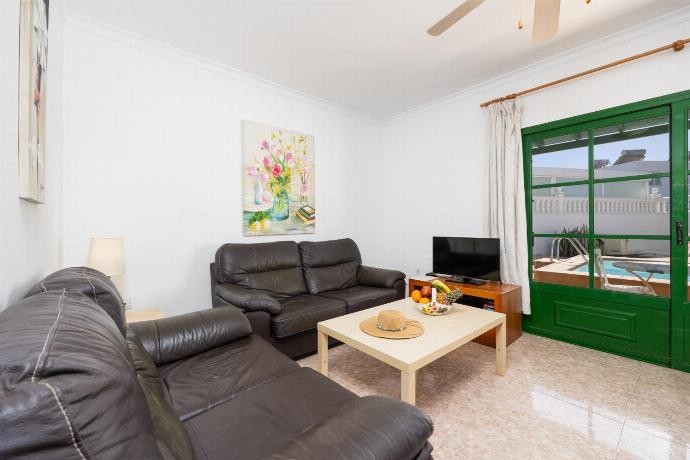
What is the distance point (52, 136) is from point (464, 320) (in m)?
2.95

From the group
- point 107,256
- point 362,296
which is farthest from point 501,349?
point 107,256

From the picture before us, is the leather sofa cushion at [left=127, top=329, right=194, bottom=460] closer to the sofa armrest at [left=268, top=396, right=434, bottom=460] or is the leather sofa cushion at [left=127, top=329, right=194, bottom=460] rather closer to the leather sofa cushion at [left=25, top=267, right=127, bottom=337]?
the leather sofa cushion at [left=25, top=267, right=127, bottom=337]

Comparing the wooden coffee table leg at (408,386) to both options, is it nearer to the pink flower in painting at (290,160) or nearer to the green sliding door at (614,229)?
the green sliding door at (614,229)

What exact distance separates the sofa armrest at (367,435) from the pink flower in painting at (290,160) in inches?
117

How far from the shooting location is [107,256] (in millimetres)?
2172

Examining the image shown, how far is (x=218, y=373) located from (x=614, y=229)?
10.8 feet

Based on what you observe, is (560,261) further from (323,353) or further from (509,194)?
(323,353)

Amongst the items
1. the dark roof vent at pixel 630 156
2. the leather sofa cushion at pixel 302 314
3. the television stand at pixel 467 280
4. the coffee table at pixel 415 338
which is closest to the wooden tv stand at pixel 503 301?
the television stand at pixel 467 280

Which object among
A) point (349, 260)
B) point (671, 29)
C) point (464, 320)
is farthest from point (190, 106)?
point (671, 29)

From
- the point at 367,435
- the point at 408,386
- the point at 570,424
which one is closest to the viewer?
the point at 367,435

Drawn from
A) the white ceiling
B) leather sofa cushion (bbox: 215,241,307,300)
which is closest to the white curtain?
the white ceiling

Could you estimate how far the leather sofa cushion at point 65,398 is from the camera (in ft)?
1.41

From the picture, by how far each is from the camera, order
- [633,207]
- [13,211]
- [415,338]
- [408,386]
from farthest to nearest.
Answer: [633,207]
[415,338]
[408,386]
[13,211]

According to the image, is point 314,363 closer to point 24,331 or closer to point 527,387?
point 527,387
